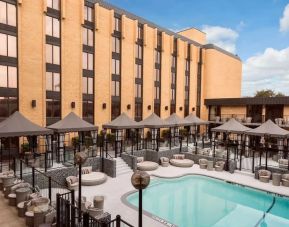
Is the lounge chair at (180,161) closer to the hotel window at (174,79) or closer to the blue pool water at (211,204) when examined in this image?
the blue pool water at (211,204)

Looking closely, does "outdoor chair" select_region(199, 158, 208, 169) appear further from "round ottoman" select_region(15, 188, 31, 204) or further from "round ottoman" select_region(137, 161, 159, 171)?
"round ottoman" select_region(15, 188, 31, 204)

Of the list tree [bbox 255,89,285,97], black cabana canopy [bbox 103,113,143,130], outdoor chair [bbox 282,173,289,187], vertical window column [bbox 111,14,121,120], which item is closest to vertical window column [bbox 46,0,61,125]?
black cabana canopy [bbox 103,113,143,130]

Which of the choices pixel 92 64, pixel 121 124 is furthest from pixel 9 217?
pixel 92 64

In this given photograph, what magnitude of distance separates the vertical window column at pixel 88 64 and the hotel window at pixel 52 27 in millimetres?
2867

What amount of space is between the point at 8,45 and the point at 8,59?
1.15 metres

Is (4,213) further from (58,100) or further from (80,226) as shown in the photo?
(58,100)

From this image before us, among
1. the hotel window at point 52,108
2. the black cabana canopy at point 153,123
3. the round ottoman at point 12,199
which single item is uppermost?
the hotel window at point 52,108

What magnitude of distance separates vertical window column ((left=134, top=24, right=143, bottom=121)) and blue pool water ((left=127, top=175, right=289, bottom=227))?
1430 cm

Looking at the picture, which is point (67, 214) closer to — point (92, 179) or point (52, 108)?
point (92, 179)

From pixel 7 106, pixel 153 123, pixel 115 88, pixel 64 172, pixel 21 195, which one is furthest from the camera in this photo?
pixel 115 88

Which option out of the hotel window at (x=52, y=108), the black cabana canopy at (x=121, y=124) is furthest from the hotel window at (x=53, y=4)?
the black cabana canopy at (x=121, y=124)

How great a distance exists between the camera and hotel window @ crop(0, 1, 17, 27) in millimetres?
18422

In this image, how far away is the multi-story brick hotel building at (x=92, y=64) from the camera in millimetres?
19375

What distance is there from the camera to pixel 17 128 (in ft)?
45.1
